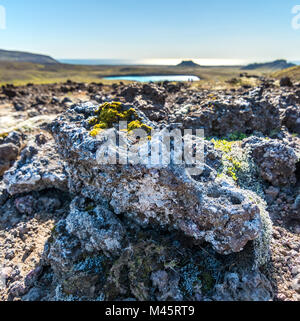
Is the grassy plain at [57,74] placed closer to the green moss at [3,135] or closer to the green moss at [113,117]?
the green moss at [3,135]

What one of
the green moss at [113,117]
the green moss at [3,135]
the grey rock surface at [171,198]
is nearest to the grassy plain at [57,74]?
the green moss at [3,135]

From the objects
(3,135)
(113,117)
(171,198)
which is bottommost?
(3,135)

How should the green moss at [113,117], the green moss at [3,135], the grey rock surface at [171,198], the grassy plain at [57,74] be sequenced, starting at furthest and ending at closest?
1. the grassy plain at [57,74]
2. the green moss at [3,135]
3. the green moss at [113,117]
4. the grey rock surface at [171,198]

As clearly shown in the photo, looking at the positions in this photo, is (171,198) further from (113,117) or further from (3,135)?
(3,135)

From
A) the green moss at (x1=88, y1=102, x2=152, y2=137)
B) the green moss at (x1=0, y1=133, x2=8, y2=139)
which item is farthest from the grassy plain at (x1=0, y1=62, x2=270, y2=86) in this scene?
the green moss at (x1=88, y1=102, x2=152, y2=137)

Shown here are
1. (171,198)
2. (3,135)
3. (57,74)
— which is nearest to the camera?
(171,198)

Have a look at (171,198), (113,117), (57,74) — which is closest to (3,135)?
(113,117)

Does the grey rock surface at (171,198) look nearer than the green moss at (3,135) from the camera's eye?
Yes

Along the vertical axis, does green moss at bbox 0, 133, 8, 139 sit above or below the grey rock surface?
below

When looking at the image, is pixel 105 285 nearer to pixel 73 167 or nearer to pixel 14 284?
pixel 14 284

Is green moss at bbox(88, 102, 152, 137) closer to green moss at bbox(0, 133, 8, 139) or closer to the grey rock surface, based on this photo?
the grey rock surface

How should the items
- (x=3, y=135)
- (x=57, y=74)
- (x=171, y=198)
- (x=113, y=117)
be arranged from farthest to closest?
(x=57, y=74)
(x=3, y=135)
(x=113, y=117)
(x=171, y=198)
